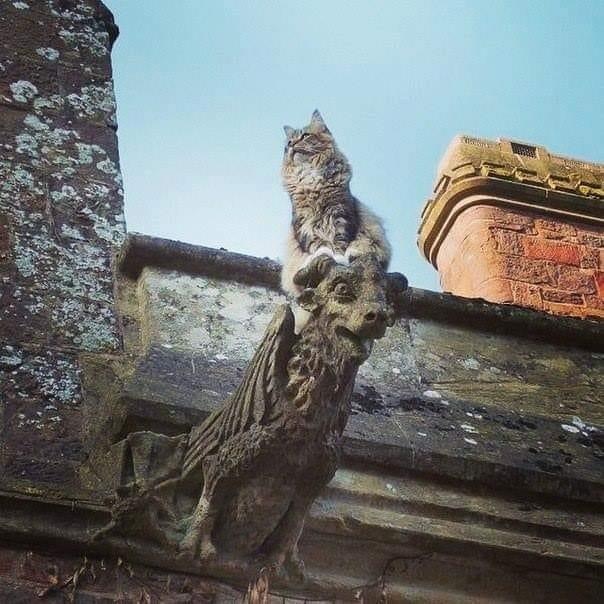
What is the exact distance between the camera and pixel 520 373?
442 centimetres

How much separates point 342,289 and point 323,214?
167 cm

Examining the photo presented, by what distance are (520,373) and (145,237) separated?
136 cm

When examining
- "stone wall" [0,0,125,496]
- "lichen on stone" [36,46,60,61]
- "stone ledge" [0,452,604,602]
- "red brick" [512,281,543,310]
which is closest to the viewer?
"stone ledge" [0,452,604,602]

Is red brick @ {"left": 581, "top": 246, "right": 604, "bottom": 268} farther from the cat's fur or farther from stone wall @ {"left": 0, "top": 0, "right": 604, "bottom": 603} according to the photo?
stone wall @ {"left": 0, "top": 0, "right": 604, "bottom": 603}

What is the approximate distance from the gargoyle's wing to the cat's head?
2.05 meters

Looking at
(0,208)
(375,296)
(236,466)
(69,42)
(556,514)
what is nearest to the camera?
(375,296)

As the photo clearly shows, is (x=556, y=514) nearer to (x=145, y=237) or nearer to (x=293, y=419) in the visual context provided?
(x=293, y=419)

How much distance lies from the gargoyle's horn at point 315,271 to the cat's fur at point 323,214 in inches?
21.6

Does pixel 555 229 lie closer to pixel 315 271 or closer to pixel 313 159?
pixel 313 159

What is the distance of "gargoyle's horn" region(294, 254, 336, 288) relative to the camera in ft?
9.37

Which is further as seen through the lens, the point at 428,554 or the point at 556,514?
the point at 556,514

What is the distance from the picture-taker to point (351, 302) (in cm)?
277

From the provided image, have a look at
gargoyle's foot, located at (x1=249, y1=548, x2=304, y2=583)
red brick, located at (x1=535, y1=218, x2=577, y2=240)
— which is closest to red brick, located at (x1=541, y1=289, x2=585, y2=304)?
red brick, located at (x1=535, y1=218, x2=577, y2=240)

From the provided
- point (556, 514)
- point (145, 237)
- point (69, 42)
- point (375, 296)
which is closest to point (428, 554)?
point (556, 514)
